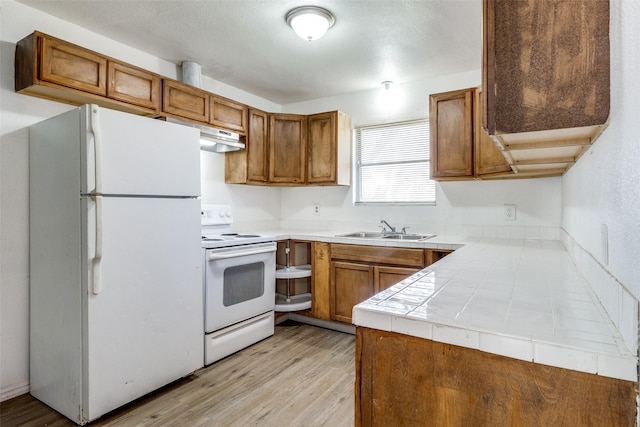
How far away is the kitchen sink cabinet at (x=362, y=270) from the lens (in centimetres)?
271

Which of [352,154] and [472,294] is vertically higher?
[352,154]

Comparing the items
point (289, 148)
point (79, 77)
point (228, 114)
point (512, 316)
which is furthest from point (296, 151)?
point (512, 316)

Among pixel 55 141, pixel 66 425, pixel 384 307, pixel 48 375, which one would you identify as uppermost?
pixel 55 141

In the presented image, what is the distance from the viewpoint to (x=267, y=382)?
87.7 inches

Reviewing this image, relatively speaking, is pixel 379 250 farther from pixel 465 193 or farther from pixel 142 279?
pixel 142 279

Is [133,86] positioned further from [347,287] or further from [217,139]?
[347,287]

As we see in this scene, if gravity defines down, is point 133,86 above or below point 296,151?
above

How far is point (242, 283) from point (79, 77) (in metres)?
1.75

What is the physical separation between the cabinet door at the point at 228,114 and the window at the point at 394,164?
121cm

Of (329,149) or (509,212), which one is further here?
(329,149)

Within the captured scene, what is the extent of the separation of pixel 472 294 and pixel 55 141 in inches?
89.1

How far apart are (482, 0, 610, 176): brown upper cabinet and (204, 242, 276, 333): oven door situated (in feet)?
6.80

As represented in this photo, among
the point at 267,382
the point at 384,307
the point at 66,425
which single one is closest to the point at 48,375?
the point at 66,425

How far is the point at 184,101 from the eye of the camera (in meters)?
2.70
